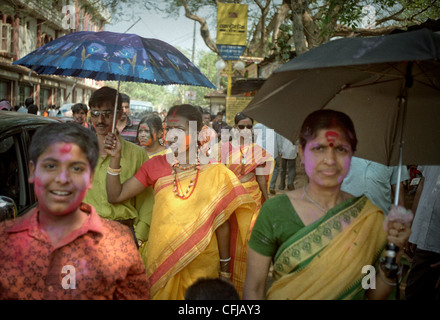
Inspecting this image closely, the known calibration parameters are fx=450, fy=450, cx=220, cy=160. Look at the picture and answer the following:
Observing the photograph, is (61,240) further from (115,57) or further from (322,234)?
(115,57)

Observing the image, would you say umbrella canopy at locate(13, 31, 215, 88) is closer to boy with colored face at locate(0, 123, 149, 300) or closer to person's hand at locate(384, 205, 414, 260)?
boy with colored face at locate(0, 123, 149, 300)

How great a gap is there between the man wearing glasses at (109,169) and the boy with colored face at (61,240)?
123 centimetres

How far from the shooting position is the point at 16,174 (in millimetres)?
3672

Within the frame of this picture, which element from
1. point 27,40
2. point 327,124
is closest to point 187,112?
point 327,124

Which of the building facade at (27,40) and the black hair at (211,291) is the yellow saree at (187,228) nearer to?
the black hair at (211,291)

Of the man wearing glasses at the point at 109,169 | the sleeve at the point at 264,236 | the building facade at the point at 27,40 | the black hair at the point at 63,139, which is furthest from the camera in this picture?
the building facade at the point at 27,40

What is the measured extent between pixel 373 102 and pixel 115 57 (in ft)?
5.95

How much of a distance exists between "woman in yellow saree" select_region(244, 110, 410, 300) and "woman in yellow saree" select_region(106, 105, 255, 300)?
1.06 metres


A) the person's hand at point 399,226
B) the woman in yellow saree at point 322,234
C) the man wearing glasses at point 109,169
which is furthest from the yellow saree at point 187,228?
the person's hand at point 399,226

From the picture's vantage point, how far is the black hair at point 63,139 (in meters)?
2.11

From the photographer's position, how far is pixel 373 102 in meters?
2.95

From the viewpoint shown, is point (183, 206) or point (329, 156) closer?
point (329, 156)

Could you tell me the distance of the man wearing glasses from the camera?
3.50 metres
